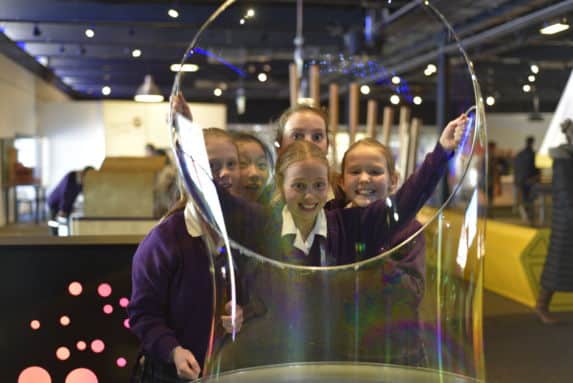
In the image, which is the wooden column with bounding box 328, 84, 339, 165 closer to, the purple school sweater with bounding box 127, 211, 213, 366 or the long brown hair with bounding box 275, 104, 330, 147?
the long brown hair with bounding box 275, 104, 330, 147

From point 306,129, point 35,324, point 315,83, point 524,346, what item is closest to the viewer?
point 306,129

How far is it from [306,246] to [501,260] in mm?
5347

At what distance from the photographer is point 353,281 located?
65cm

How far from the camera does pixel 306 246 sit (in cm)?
68

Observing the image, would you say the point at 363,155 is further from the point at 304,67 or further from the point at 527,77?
the point at 527,77

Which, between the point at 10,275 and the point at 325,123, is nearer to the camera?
the point at 325,123

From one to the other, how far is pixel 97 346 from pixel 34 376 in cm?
24

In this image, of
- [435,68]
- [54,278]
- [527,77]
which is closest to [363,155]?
[435,68]

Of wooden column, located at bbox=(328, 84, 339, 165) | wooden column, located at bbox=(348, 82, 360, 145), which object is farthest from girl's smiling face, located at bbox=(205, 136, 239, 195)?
wooden column, located at bbox=(348, 82, 360, 145)

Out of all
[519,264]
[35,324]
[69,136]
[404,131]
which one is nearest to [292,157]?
[404,131]

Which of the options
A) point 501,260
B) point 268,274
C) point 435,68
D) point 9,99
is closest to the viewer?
point 268,274

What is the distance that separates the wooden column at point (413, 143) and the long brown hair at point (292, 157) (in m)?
0.12

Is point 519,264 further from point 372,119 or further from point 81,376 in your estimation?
point 372,119

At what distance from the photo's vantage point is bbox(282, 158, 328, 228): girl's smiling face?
2.30ft
